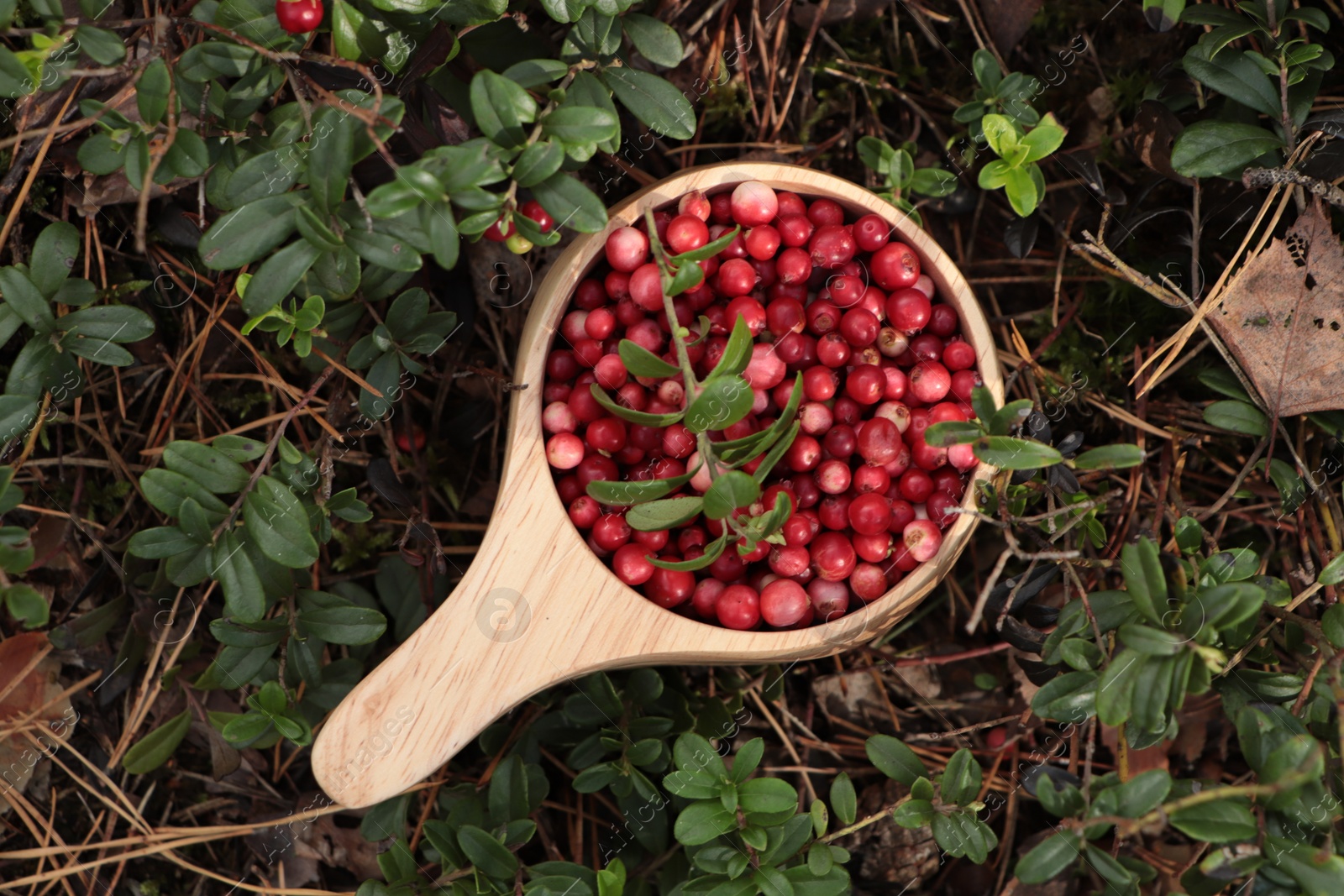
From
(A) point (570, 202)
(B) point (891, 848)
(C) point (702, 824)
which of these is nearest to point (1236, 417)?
(B) point (891, 848)

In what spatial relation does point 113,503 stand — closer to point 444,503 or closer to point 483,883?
point 444,503

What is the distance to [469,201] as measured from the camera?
2.34 meters

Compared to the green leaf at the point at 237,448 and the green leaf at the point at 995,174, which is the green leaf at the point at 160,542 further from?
the green leaf at the point at 995,174

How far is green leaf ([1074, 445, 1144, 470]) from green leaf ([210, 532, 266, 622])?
91.1 inches

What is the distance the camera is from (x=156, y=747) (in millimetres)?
3160

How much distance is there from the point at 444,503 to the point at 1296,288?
3.04 meters

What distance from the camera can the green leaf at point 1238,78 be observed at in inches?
111

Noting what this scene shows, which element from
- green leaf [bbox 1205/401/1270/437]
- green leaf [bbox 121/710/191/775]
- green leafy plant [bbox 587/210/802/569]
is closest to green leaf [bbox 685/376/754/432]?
green leafy plant [bbox 587/210/802/569]

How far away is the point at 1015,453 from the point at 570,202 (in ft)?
4.34

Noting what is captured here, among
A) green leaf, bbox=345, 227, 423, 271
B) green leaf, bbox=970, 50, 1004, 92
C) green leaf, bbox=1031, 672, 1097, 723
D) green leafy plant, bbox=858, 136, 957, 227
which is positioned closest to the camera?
green leaf, bbox=345, 227, 423, 271

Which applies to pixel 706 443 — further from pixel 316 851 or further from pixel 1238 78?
pixel 316 851

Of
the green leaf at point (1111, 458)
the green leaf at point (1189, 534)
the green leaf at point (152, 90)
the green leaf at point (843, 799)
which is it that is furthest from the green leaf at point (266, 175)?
the green leaf at point (1189, 534)

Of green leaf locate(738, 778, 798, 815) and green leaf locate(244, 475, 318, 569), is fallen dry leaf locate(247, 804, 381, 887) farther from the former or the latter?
green leaf locate(738, 778, 798, 815)

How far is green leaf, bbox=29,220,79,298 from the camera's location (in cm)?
278
